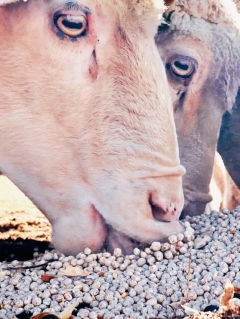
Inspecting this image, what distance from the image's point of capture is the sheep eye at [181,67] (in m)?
3.44

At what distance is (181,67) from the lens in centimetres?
346

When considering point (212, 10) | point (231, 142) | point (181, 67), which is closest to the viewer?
point (181, 67)

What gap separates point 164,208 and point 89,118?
0.64 metres

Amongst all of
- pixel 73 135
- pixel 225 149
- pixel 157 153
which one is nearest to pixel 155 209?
pixel 157 153

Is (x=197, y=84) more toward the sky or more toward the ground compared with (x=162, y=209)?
more toward the sky

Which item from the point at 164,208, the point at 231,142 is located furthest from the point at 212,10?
the point at 164,208

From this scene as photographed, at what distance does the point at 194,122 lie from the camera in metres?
3.57

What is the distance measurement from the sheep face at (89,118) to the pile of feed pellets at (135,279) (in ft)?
0.43

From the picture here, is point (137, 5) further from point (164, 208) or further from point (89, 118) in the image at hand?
point (164, 208)

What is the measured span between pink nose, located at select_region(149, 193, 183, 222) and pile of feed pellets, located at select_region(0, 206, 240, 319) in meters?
0.12

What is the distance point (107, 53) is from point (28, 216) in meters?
1.55

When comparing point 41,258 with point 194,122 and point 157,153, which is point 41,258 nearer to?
point 157,153

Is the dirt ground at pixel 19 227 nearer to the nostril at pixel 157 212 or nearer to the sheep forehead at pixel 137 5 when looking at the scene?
the nostril at pixel 157 212

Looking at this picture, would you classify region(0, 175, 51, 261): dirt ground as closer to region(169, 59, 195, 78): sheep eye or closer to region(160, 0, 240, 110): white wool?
region(169, 59, 195, 78): sheep eye
